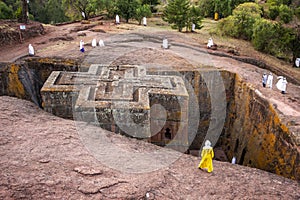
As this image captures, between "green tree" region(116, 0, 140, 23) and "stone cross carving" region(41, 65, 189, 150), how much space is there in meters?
11.6

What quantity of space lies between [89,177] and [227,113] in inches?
278

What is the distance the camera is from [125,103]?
638cm

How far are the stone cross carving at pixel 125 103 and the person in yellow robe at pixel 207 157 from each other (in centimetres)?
176

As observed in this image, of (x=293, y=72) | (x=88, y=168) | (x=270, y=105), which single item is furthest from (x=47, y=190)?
(x=293, y=72)

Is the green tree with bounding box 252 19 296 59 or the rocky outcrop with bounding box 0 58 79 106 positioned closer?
the rocky outcrop with bounding box 0 58 79 106

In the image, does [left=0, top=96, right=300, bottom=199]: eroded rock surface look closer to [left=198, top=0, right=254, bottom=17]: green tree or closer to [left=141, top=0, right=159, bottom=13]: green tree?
[left=198, top=0, right=254, bottom=17]: green tree

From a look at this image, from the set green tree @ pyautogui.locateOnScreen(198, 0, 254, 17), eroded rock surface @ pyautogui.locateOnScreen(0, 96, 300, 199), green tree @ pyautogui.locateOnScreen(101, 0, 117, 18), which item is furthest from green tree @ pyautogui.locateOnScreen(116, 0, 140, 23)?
eroded rock surface @ pyautogui.locateOnScreen(0, 96, 300, 199)

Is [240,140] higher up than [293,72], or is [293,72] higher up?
[293,72]

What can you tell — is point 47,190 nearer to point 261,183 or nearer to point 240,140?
point 261,183

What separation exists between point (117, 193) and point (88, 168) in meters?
0.80

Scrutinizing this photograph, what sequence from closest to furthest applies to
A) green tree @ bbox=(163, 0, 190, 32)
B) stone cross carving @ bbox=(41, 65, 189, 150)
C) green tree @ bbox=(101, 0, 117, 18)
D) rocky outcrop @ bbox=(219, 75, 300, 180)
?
rocky outcrop @ bbox=(219, 75, 300, 180), stone cross carving @ bbox=(41, 65, 189, 150), green tree @ bbox=(163, 0, 190, 32), green tree @ bbox=(101, 0, 117, 18)

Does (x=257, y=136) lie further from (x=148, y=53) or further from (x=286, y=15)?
(x=286, y=15)

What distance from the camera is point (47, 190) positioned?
390cm

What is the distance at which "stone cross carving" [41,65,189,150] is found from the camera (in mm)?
6293
